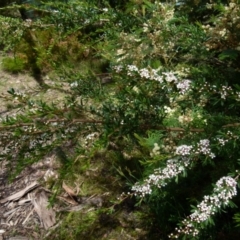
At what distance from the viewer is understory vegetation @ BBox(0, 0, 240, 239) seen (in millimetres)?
1741

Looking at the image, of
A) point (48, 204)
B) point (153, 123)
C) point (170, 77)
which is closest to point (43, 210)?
point (48, 204)

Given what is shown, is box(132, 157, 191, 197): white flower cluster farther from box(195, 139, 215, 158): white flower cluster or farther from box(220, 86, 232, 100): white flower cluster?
box(220, 86, 232, 100): white flower cluster

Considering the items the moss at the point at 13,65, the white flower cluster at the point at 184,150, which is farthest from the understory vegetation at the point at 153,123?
the moss at the point at 13,65

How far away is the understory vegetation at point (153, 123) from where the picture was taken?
5.71 ft

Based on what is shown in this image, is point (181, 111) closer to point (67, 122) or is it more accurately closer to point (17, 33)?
point (67, 122)

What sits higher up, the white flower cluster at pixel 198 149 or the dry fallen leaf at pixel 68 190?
the white flower cluster at pixel 198 149

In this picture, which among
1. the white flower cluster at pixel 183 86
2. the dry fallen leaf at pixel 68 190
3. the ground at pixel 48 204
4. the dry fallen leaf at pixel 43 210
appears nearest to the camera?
the white flower cluster at pixel 183 86

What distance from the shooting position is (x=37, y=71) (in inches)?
192

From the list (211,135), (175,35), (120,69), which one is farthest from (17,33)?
(211,135)

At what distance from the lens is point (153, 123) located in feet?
6.18

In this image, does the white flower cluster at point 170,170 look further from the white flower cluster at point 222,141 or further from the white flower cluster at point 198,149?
the white flower cluster at point 222,141

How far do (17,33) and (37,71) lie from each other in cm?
133

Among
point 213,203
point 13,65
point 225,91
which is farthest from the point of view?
point 13,65

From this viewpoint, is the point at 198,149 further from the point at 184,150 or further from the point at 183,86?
the point at 183,86
